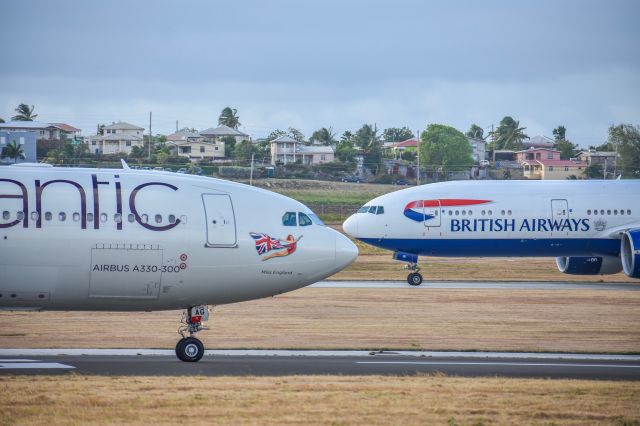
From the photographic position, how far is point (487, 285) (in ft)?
143

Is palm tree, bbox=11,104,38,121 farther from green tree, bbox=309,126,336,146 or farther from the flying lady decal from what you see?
the flying lady decal

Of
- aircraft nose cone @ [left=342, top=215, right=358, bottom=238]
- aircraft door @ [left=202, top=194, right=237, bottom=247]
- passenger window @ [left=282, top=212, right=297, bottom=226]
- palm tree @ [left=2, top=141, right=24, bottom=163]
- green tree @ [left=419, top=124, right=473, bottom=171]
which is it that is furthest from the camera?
green tree @ [left=419, top=124, right=473, bottom=171]

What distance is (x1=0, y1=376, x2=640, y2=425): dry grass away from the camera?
627 inches

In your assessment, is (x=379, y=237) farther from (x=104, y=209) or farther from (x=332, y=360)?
(x=104, y=209)

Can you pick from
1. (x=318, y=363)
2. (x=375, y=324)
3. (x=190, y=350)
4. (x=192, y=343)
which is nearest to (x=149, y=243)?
(x=192, y=343)

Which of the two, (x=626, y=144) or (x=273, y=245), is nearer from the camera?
(x=273, y=245)

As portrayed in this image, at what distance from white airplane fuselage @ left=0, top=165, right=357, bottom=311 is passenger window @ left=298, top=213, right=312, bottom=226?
28 mm

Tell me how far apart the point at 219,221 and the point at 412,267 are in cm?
2341

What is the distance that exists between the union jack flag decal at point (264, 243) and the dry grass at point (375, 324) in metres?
4.64

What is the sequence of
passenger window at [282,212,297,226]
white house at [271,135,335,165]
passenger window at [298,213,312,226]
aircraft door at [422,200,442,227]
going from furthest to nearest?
white house at [271,135,335,165] → aircraft door at [422,200,442,227] → passenger window at [298,213,312,226] → passenger window at [282,212,297,226]

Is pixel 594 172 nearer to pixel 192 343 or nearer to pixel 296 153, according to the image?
pixel 296 153

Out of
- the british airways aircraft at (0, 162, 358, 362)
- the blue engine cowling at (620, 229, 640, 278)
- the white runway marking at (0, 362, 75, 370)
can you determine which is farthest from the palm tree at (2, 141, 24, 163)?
the white runway marking at (0, 362, 75, 370)

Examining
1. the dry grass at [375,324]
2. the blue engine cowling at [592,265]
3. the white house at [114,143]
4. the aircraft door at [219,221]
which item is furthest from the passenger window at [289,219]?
the white house at [114,143]

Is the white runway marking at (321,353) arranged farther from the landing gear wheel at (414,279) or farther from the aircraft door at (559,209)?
the aircraft door at (559,209)
